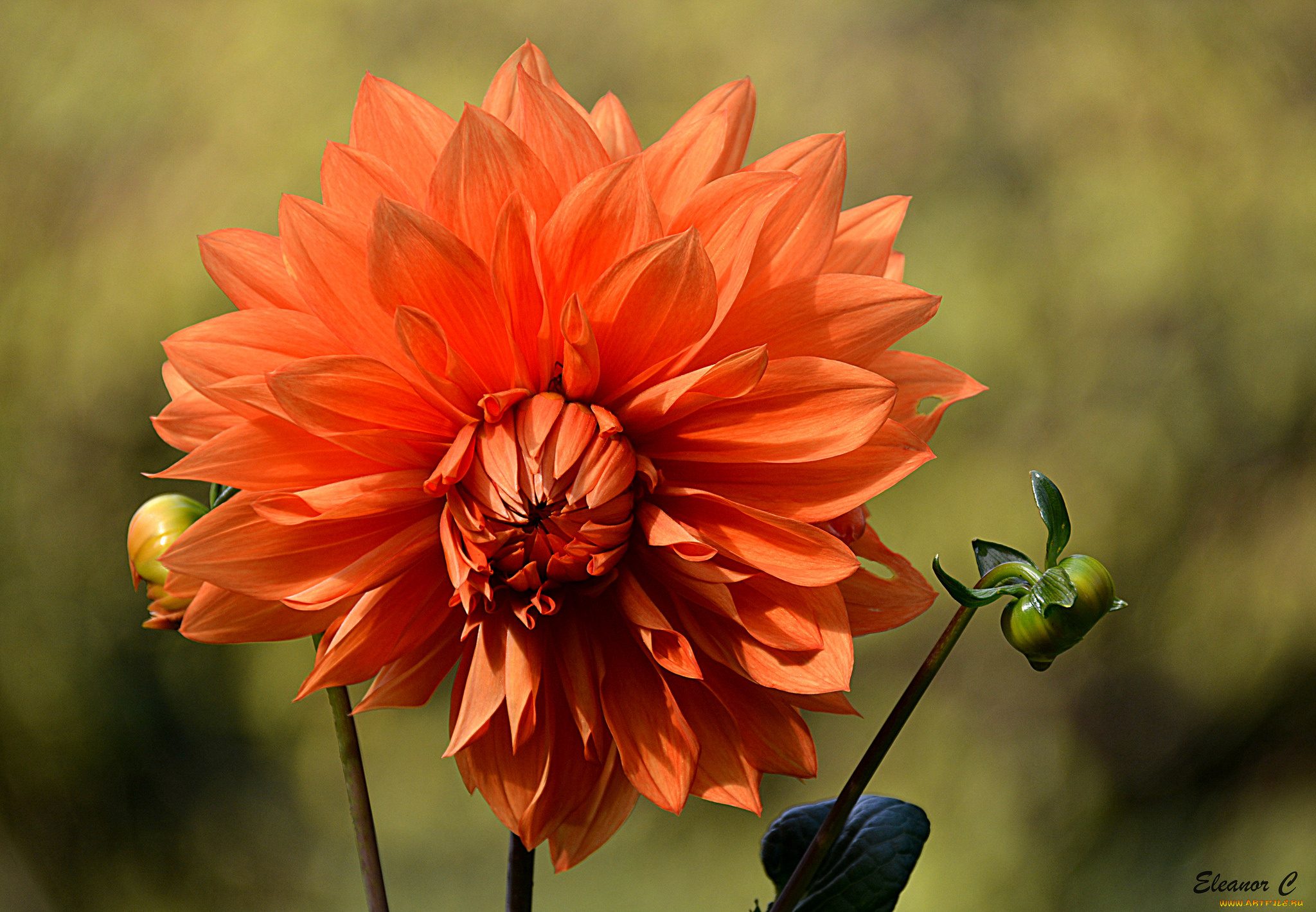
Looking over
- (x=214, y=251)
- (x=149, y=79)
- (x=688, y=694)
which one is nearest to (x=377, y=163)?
(x=214, y=251)

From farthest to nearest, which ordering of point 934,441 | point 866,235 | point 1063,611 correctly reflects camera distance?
point 934,441 → point 866,235 → point 1063,611

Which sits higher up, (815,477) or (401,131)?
(401,131)

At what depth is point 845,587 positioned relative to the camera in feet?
1.56

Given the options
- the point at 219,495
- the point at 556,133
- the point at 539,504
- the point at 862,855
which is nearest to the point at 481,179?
the point at 556,133

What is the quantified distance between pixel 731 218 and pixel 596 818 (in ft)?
1.02

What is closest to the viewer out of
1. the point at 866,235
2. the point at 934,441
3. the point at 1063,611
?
the point at 1063,611

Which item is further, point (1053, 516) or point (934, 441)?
point (934, 441)

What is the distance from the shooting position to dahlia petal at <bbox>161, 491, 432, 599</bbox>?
415 millimetres

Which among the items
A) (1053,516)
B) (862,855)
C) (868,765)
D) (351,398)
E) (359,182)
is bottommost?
(862,855)

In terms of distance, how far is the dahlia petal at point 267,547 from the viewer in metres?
0.41

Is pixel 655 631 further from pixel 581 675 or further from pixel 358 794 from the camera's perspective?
pixel 358 794

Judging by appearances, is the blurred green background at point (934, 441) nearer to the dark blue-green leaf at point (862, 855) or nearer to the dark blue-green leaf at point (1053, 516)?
the dark blue-green leaf at point (862, 855)

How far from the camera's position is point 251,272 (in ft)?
1.52

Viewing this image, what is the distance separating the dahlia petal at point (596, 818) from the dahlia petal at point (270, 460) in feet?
0.64
